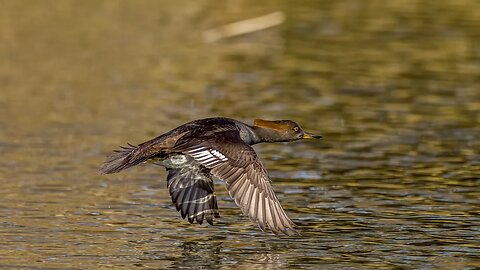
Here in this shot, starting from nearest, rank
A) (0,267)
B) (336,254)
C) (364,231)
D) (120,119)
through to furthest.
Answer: (0,267) → (336,254) → (364,231) → (120,119)

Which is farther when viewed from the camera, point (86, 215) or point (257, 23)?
point (257, 23)

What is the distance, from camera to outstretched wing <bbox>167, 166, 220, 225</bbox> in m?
11.5

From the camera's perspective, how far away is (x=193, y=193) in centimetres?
1169

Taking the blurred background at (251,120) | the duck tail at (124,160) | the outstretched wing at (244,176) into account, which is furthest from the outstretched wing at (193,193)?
the outstretched wing at (244,176)

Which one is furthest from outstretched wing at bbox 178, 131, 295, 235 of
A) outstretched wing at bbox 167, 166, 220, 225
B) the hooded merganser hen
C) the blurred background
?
outstretched wing at bbox 167, 166, 220, 225

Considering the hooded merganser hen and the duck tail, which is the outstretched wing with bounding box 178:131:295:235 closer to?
the hooded merganser hen

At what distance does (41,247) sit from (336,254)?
2.55 m

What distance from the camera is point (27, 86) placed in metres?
19.3

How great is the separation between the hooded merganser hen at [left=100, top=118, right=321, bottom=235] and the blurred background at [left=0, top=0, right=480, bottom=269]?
343 millimetres

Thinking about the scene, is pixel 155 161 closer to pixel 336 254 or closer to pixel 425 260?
pixel 336 254

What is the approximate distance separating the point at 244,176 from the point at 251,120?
7.02 m

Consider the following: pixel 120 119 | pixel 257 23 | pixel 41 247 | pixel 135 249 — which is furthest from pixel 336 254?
pixel 257 23

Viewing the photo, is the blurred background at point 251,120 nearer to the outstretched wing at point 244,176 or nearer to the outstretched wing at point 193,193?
the outstretched wing at point 193,193

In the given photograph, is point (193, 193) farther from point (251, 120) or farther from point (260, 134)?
point (251, 120)
